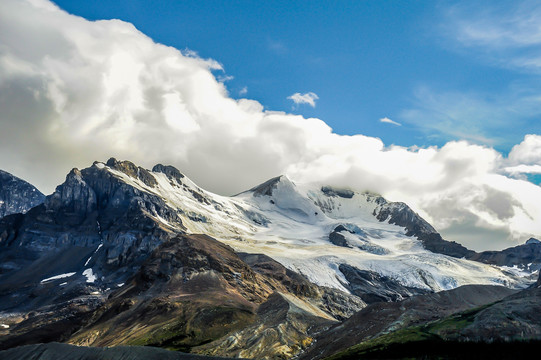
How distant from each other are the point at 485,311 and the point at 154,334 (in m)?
112

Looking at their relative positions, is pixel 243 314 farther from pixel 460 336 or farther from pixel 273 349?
pixel 460 336

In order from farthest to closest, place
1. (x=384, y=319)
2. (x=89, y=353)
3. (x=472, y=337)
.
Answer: (x=384, y=319) < (x=89, y=353) < (x=472, y=337)

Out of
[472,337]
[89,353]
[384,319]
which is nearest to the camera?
[472,337]

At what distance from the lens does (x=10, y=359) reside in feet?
562

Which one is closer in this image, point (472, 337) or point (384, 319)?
point (472, 337)

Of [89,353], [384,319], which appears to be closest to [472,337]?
[384,319]

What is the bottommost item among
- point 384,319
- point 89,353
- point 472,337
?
point 89,353

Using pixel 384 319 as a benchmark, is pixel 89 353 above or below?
below

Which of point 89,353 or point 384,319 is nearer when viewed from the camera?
point 89,353

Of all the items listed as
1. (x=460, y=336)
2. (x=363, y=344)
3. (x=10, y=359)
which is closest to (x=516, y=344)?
(x=460, y=336)

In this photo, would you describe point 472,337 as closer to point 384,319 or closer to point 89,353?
point 384,319

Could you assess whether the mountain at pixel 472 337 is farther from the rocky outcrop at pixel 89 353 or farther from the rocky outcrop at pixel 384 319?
the rocky outcrop at pixel 89 353

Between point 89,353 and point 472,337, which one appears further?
point 89,353

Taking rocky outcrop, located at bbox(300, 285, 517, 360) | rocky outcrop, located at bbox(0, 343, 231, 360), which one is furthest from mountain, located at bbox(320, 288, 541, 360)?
rocky outcrop, located at bbox(0, 343, 231, 360)
